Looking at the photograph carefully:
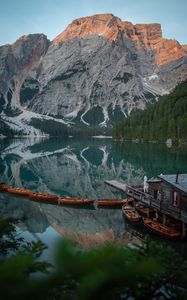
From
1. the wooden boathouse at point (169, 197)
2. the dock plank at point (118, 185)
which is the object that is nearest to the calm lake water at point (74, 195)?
the dock plank at point (118, 185)

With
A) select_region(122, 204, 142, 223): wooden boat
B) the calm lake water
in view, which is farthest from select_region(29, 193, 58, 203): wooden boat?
select_region(122, 204, 142, 223): wooden boat

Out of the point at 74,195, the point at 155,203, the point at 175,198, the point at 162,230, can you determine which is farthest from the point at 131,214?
the point at 74,195

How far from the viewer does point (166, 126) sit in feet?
593

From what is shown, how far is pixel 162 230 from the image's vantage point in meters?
34.0

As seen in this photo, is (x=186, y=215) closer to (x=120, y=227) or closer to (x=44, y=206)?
(x=120, y=227)

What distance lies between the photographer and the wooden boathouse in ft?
112

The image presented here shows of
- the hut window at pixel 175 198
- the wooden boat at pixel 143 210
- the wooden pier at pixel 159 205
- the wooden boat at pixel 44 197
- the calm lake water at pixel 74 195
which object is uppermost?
the hut window at pixel 175 198

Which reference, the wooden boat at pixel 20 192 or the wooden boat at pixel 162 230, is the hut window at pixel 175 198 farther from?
the wooden boat at pixel 20 192

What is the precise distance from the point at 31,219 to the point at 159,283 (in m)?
35.8

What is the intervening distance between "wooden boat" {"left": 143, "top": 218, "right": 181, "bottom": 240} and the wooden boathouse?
811mm

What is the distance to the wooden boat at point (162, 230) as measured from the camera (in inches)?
1296

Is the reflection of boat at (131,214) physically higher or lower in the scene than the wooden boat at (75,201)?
higher

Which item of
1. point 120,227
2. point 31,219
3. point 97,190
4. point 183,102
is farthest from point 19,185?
point 183,102

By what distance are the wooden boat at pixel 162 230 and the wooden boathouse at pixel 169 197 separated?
31.9 inches
